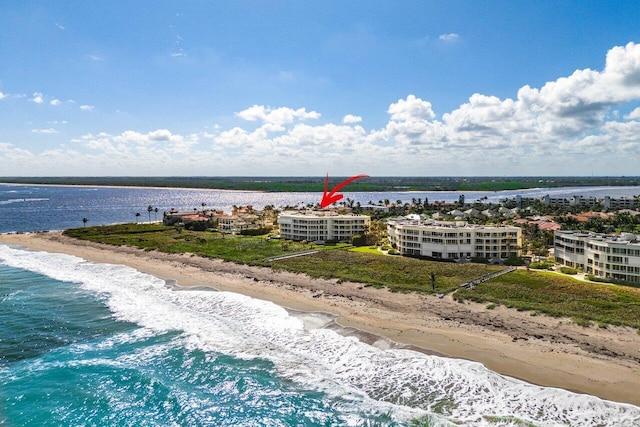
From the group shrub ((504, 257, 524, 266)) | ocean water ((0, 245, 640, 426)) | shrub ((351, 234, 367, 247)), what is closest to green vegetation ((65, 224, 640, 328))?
shrub ((351, 234, 367, 247))

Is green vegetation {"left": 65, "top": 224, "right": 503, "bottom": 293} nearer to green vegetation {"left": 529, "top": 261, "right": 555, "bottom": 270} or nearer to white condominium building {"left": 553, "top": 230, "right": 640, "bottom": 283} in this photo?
green vegetation {"left": 529, "top": 261, "right": 555, "bottom": 270}

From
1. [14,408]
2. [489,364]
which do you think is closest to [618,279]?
[489,364]

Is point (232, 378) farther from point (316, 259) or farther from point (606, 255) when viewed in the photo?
point (606, 255)

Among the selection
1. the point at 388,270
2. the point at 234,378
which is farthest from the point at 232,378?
the point at 388,270

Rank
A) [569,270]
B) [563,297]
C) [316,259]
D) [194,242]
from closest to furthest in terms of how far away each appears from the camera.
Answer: [563,297] < [569,270] < [316,259] < [194,242]

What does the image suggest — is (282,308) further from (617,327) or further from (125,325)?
(617,327)

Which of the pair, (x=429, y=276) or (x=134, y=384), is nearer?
(x=134, y=384)
